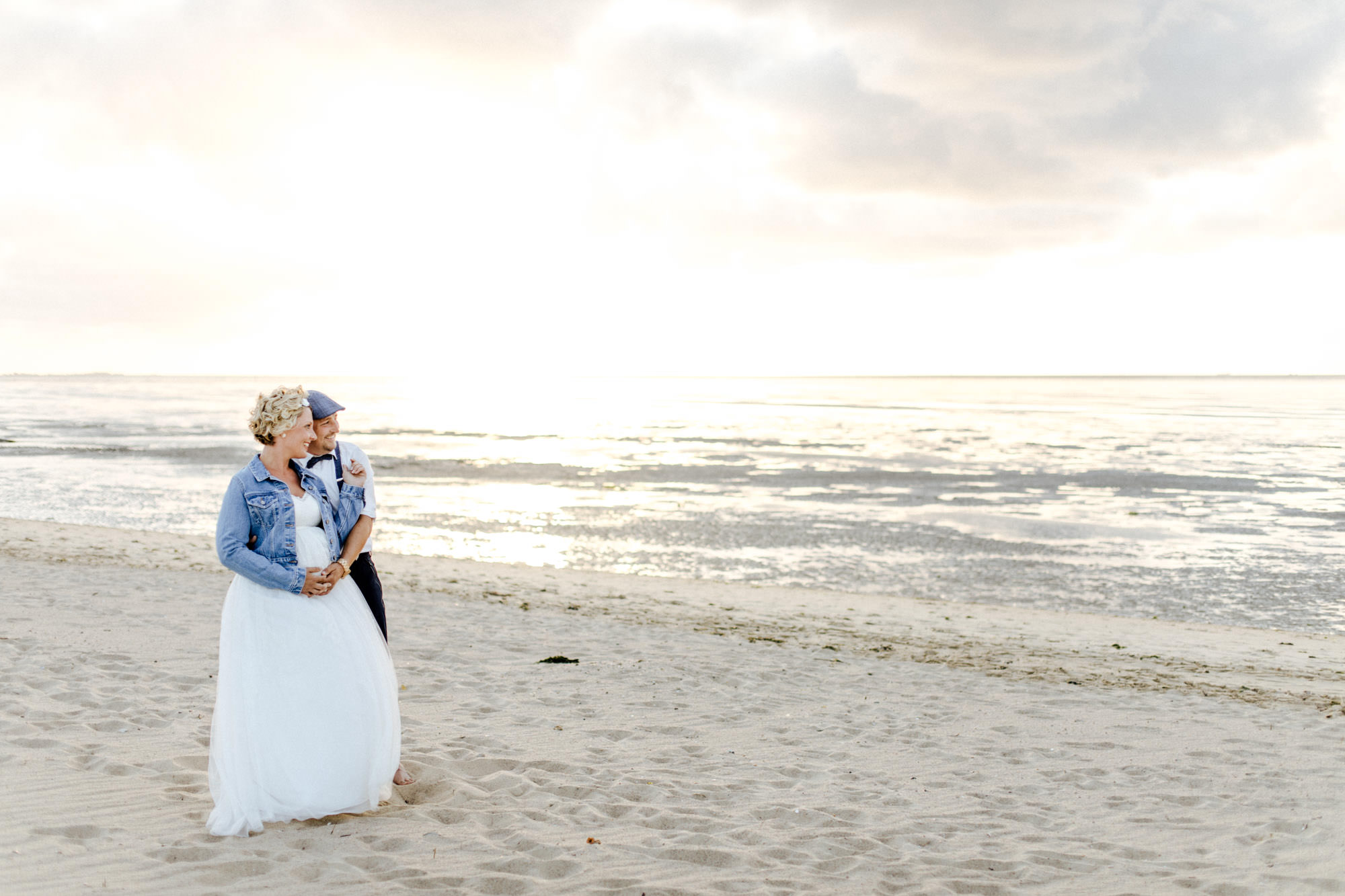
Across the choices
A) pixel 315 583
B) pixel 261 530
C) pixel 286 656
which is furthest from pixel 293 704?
pixel 261 530

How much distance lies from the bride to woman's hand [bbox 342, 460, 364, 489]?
0.24 metres

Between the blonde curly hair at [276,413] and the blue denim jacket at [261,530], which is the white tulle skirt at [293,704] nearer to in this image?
the blue denim jacket at [261,530]

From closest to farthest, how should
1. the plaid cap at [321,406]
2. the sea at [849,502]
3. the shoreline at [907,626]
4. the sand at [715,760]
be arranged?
the sand at [715,760] < the plaid cap at [321,406] < the shoreline at [907,626] < the sea at [849,502]

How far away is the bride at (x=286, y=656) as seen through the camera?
4.50 m

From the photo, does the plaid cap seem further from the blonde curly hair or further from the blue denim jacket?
the blue denim jacket

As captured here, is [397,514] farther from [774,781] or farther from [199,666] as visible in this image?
[774,781]

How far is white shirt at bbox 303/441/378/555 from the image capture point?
4887 mm

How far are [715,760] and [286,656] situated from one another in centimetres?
295

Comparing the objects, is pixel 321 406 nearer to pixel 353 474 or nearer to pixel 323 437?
pixel 323 437

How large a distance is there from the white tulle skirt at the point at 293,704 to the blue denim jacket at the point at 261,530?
78 mm

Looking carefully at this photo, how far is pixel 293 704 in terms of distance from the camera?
14.9 ft

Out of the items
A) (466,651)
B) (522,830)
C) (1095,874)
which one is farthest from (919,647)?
(522,830)

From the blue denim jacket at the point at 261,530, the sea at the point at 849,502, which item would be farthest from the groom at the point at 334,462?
the sea at the point at 849,502

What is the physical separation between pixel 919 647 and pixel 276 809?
23.7 feet
